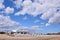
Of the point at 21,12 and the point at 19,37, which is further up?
the point at 21,12

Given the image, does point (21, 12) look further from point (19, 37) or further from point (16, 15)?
point (19, 37)

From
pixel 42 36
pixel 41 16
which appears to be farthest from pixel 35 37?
pixel 41 16

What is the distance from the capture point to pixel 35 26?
14.9 ft

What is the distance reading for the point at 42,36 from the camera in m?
4.49

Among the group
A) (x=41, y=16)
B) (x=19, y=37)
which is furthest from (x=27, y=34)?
(x=41, y=16)

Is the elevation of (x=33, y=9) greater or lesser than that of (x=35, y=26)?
greater

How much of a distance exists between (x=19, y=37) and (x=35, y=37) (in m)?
0.32

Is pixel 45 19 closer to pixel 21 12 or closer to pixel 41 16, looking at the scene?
pixel 41 16

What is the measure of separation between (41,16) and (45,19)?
10 cm

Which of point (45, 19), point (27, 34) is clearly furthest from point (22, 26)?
point (45, 19)

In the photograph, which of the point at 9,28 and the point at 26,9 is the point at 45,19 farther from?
the point at 9,28

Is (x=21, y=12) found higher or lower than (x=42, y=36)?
higher

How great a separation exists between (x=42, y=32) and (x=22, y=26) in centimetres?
A: 42

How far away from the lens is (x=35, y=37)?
4.52 meters
